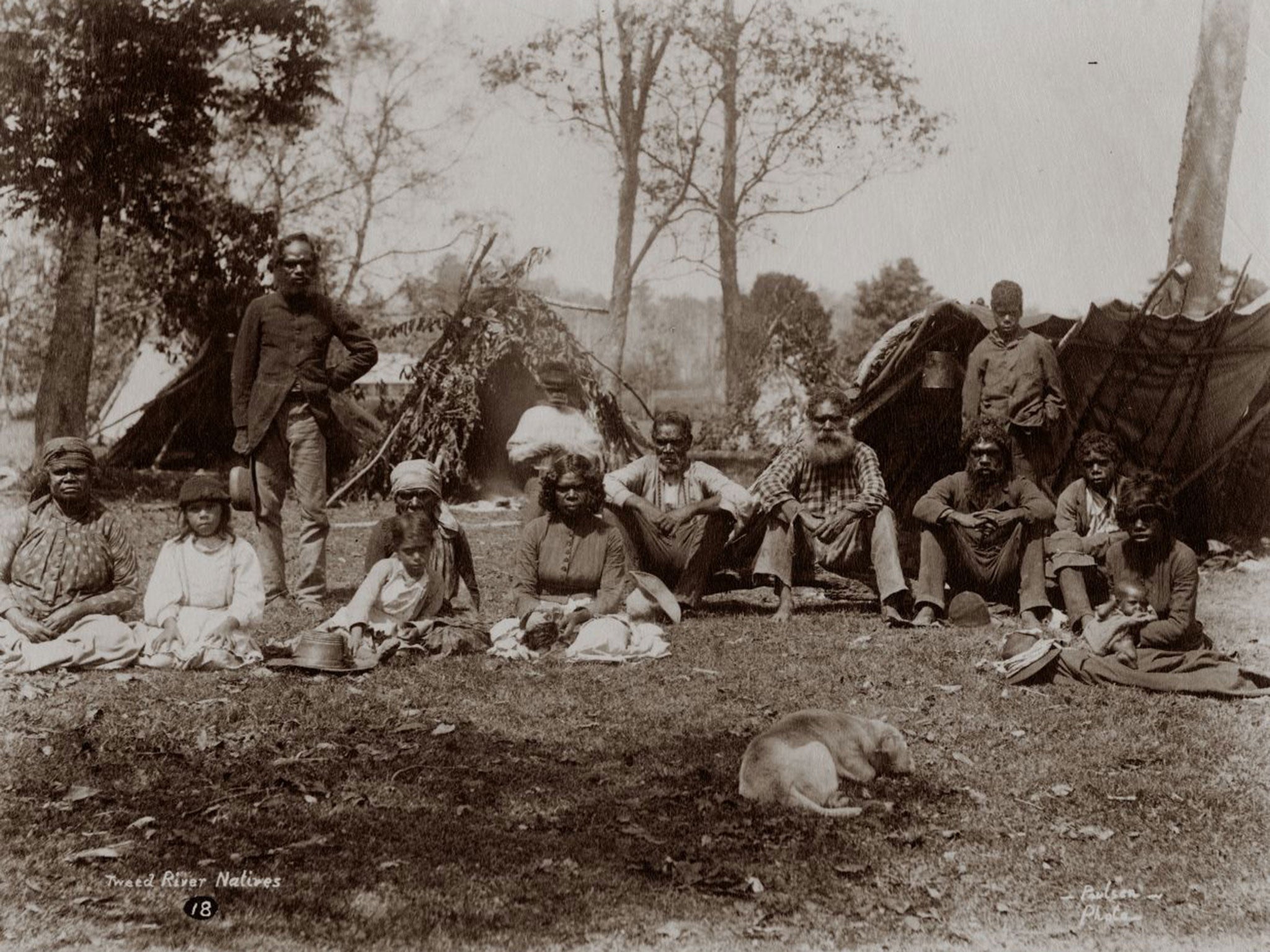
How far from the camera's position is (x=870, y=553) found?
24.6 feet

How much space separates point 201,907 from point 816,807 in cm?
194

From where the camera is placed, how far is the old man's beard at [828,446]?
25.1 feet

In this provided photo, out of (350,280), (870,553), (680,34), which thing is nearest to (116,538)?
(870,553)

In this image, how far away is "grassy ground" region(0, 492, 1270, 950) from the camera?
3.39 m

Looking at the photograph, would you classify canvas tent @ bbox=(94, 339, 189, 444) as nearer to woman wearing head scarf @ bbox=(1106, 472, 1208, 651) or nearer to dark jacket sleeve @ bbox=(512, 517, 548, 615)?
dark jacket sleeve @ bbox=(512, 517, 548, 615)

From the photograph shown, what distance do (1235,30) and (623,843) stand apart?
9.25 meters

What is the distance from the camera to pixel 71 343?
47.5 feet

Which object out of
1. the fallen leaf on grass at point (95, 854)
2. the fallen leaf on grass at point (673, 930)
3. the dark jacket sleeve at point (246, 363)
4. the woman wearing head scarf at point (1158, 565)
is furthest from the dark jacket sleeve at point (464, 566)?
the fallen leaf on grass at point (673, 930)

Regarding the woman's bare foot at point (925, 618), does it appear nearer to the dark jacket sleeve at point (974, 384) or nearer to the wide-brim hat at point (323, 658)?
the dark jacket sleeve at point (974, 384)

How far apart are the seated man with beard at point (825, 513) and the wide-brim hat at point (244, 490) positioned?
3079mm

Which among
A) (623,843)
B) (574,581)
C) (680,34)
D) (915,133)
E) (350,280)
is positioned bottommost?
(623,843)

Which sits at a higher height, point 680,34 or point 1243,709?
point 680,34

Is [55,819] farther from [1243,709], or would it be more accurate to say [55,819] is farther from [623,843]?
[1243,709]

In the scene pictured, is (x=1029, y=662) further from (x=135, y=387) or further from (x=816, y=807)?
(x=135, y=387)
